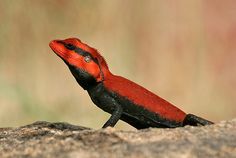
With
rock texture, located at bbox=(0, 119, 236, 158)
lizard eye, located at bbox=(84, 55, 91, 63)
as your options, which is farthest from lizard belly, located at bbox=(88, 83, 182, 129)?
rock texture, located at bbox=(0, 119, 236, 158)

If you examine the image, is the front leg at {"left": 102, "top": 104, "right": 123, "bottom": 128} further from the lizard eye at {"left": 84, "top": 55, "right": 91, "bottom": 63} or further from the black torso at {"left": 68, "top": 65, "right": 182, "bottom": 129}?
the lizard eye at {"left": 84, "top": 55, "right": 91, "bottom": 63}

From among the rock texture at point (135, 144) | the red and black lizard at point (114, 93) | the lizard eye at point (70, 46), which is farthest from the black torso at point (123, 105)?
the rock texture at point (135, 144)

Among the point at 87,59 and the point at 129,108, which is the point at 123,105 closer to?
the point at 129,108

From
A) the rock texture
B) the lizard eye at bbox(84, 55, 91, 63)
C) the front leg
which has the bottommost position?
the rock texture

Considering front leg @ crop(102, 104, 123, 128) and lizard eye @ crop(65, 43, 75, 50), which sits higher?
lizard eye @ crop(65, 43, 75, 50)

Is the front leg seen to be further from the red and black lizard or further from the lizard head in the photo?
the lizard head

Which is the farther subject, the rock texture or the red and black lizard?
the red and black lizard

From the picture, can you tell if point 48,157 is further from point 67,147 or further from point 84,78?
point 84,78

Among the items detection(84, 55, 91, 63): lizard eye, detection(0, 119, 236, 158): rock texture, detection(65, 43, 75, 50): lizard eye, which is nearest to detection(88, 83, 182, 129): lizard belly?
detection(84, 55, 91, 63): lizard eye

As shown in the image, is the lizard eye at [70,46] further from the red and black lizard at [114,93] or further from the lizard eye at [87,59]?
the lizard eye at [87,59]
